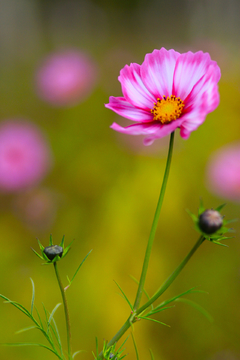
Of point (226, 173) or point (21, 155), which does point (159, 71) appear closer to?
point (226, 173)

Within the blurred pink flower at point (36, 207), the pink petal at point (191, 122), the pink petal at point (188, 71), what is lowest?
the blurred pink flower at point (36, 207)

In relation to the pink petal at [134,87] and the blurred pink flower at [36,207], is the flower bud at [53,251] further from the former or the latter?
the blurred pink flower at [36,207]

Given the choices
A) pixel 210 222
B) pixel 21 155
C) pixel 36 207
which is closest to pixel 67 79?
pixel 21 155

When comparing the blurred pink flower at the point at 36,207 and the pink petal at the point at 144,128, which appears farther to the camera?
the blurred pink flower at the point at 36,207

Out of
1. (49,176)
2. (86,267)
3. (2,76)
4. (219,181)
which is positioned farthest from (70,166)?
(2,76)

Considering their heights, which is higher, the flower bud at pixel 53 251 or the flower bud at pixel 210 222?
the flower bud at pixel 210 222

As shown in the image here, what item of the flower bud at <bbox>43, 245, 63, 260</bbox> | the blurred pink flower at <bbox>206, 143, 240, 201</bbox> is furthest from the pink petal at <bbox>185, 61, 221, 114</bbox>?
the blurred pink flower at <bbox>206, 143, 240, 201</bbox>

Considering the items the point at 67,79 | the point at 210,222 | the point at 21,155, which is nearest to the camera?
the point at 210,222

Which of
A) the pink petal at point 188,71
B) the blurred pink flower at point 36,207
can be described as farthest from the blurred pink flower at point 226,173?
the pink petal at point 188,71
